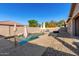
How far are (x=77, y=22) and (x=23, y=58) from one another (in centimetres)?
1078

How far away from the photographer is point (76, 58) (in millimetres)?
5402

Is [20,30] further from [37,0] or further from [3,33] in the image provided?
[37,0]

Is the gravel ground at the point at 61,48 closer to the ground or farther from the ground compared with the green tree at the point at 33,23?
closer to the ground

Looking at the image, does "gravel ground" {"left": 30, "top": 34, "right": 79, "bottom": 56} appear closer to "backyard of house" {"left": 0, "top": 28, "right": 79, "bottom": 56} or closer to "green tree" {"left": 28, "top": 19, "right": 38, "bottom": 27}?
"backyard of house" {"left": 0, "top": 28, "right": 79, "bottom": 56}

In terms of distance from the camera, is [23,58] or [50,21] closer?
[23,58]

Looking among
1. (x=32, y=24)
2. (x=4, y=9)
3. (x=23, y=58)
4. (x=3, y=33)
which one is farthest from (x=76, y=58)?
(x=32, y=24)

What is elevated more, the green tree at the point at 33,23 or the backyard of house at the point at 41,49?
the green tree at the point at 33,23

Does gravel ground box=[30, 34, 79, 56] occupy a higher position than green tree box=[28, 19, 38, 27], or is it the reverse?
green tree box=[28, 19, 38, 27]

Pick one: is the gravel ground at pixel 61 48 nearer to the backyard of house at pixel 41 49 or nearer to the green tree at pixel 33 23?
the backyard of house at pixel 41 49

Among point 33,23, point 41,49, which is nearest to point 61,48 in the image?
point 41,49

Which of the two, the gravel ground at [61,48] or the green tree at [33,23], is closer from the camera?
the gravel ground at [61,48]

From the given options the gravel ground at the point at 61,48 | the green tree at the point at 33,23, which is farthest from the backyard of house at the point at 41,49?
the green tree at the point at 33,23

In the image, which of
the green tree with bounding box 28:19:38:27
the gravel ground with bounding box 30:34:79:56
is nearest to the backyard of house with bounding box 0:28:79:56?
the gravel ground with bounding box 30:34:79:56

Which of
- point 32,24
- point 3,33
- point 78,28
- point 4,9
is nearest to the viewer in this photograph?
point 78,28
